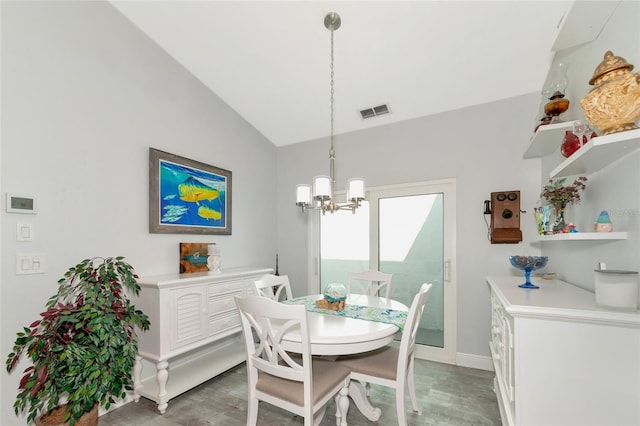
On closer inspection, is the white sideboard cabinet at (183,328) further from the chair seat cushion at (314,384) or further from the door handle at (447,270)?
the door handle at (447,270)

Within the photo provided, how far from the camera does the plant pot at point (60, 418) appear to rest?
1806mm

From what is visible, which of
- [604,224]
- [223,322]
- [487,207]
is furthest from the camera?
[487,207]

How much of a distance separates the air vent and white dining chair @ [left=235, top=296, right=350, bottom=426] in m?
2.59

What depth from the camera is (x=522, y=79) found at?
9.01ft

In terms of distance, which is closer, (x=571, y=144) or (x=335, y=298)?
(x=571, y=144)

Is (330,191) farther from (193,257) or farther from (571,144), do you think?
(193,257)

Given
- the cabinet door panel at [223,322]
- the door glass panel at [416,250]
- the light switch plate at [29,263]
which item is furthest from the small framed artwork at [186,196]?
the door glass panel at [416,250]

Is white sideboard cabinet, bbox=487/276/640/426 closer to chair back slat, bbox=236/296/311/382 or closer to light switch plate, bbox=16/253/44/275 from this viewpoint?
chair back slat, bbox=236/296/311/382

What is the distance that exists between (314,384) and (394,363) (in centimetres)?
59

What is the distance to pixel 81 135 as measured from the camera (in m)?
2.23

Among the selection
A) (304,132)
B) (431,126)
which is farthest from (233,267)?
(431,126)

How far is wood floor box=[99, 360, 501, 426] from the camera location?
214 centimetres

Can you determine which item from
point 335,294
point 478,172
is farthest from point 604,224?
point 478,172

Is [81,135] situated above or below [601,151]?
above
